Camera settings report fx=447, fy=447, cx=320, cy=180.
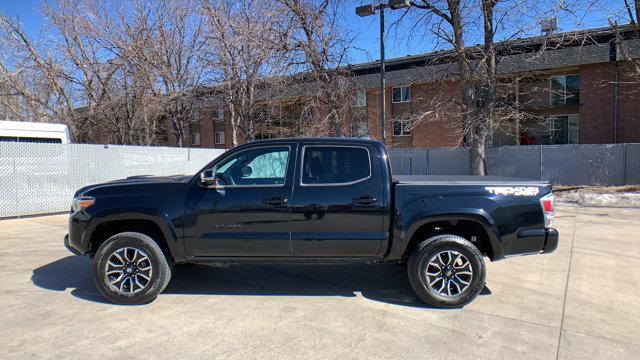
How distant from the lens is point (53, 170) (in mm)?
12336

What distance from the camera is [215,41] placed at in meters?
18.0

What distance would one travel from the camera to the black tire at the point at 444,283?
4.67 meters

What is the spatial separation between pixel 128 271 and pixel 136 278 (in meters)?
0.12

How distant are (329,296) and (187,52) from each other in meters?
20.1

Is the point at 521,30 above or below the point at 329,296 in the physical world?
above

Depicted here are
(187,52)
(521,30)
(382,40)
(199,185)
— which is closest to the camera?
(199,185)

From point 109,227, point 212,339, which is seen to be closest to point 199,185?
point 109,227

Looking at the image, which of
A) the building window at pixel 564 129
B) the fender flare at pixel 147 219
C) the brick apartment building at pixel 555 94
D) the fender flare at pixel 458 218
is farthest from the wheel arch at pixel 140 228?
the building window at pixel 564 129

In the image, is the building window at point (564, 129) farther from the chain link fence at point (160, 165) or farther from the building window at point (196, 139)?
the building window at point (196, 139)

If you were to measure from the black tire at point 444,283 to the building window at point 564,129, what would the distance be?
1010 inches

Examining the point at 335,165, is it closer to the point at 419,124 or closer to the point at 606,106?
the point at 419,124

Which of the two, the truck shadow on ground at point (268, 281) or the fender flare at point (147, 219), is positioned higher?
the fender flare at point (147, 219)

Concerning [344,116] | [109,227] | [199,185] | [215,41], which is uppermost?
[215,41]

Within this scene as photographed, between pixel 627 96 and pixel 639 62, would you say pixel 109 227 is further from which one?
pixel 627 96
